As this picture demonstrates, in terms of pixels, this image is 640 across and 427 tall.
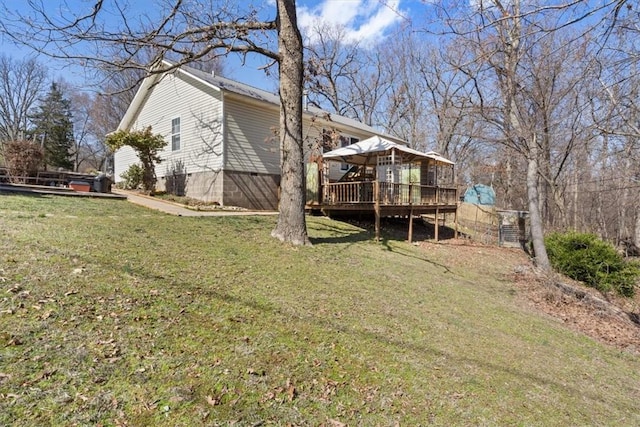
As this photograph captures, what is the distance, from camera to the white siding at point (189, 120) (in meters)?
13.8

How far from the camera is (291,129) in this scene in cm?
814

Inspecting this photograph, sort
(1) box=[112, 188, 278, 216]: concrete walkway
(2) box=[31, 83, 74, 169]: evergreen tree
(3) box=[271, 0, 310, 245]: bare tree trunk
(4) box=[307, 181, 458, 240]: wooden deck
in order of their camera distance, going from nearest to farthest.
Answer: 1. (3) box=[271, 0, 310, 245]: bare tree trunk
2. (1) box=[112, 188, 278, 216]: concrete walkway
3. (4) box=[307, 181, 458, 240]: wooden deck
4. (2) box=[31, 83, 74, 169]: evergreen tree

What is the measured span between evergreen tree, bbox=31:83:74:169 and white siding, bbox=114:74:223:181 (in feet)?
72.3

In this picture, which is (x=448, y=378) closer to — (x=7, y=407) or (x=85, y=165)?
(x=7, y=407)

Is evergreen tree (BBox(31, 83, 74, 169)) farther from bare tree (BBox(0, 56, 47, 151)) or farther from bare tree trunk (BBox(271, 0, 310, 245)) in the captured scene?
A: bare tree trunk (BBox(271, 0, 310, 245))

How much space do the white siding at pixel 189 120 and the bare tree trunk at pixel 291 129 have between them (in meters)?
6.17

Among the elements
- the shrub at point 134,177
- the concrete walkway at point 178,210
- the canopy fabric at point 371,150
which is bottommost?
the concrete walkway at point 178,210

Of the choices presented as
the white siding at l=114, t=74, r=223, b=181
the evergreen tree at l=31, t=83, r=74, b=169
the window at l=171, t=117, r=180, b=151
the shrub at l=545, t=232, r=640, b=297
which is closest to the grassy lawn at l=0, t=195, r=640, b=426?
the shrub at l=545, t=232, r=640, b=297

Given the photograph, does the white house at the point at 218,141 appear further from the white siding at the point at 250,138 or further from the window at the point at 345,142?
the window at the point at 345,142

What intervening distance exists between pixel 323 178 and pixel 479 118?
655 centimetres

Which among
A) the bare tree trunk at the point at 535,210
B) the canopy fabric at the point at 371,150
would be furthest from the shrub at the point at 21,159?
the bare tree trunk at the point at 535,210

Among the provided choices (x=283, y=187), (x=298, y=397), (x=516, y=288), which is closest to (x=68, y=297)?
(x=298, y=397)

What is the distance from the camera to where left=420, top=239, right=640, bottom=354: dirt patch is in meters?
7.18

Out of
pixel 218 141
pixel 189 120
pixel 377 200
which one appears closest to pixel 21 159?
pixel 189 120
